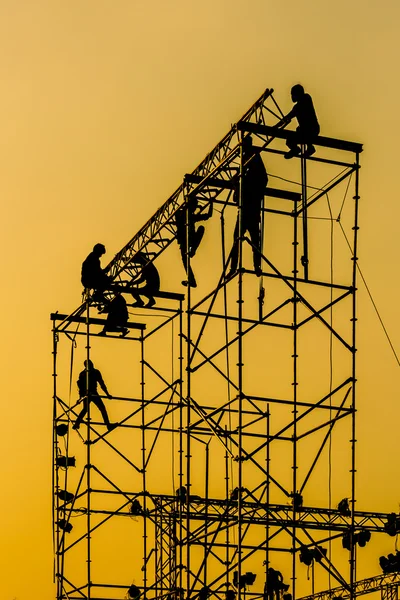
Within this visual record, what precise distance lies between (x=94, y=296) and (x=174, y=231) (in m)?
2.13

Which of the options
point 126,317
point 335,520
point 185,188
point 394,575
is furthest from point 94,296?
point 394,575

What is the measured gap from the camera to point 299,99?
2092 cm

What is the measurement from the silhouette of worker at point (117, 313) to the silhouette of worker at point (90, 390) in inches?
32.7

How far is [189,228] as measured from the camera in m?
22.8

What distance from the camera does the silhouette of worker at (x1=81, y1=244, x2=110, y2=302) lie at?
2686cm

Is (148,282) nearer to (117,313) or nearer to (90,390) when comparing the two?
(117,313)

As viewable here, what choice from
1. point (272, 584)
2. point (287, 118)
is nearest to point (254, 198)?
point (287, 118)

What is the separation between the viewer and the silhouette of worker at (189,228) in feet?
74.8

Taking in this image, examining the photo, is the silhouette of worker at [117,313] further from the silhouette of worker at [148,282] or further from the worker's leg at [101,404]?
the worker's leg at [101,404]

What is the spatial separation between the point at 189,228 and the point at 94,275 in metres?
4.51

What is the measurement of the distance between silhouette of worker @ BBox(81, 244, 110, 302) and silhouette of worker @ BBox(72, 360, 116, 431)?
1.45 meters

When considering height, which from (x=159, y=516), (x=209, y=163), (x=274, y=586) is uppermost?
(x=209, y=163)

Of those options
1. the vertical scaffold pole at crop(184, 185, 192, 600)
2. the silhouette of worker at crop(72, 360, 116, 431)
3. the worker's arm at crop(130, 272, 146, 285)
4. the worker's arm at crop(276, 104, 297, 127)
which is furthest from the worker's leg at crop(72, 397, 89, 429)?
the worker's arm at crop(276, 104, 297, 127)

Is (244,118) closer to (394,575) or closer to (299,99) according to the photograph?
(299,99)
